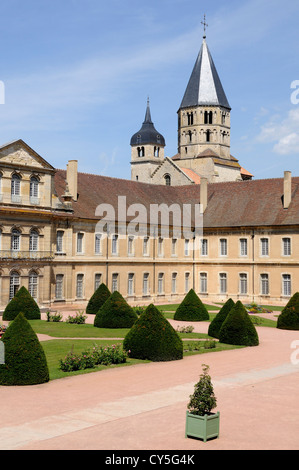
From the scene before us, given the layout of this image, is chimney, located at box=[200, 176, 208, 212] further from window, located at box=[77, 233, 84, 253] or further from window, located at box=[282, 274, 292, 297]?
window, located at box=[77, 233, 84, 253]

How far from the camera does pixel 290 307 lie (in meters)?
34.0

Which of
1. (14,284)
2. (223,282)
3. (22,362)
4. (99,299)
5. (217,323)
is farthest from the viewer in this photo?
(223,282)

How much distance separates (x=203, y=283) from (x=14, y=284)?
64.2 feet

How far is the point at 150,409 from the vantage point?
15188mm

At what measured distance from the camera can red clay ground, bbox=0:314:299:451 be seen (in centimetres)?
1235

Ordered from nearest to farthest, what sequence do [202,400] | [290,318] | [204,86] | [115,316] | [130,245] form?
[202,400], [115,316], [290,318], [130,245], [204,86]

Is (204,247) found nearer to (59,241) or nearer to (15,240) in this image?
(59,241)

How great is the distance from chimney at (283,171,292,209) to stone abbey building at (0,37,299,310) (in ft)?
0.27


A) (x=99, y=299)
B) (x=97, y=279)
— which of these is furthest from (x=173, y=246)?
(x=99, y=299)

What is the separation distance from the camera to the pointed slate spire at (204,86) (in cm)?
7719

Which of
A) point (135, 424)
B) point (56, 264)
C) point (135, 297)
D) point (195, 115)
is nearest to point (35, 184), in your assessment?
point (56, 264)

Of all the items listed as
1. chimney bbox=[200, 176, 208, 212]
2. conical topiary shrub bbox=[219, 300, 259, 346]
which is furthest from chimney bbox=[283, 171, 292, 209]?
conical topiary shrub bbox=[219, 300, 259, 346]
